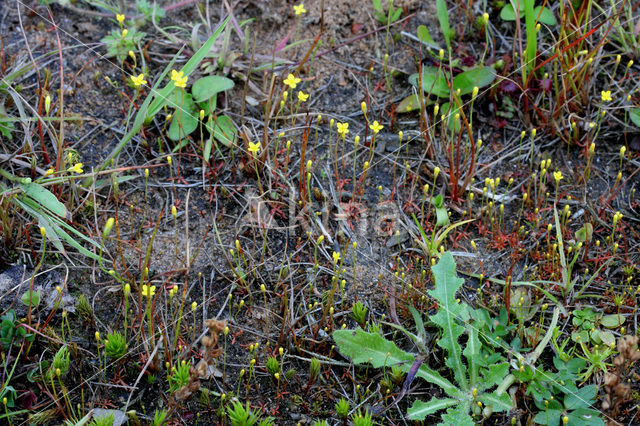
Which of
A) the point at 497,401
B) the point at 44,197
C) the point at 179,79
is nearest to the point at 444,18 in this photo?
the point at 179,79

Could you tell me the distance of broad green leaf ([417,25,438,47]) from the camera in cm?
404

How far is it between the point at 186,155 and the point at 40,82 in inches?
43.4

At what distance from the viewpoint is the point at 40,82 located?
3.77 meters

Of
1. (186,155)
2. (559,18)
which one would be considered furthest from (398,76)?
(186,155)

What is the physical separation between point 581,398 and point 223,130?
257 cm

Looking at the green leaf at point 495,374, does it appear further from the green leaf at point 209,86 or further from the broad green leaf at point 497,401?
the green leaf at point 209,86

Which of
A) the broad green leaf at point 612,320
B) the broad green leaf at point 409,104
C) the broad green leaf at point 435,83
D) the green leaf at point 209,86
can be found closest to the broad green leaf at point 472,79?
the broad green leaf at point 435,83

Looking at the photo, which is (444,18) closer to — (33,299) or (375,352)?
(375,352)

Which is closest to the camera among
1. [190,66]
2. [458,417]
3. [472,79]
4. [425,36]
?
[458,417]

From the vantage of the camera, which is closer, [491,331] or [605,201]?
[491,331]

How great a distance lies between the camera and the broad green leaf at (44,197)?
9.80 ft

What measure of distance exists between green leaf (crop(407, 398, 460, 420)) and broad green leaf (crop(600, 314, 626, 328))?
98cm

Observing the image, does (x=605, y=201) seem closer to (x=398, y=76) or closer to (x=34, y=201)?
(x=398, y=76)

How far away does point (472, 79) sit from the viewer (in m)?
3.88
